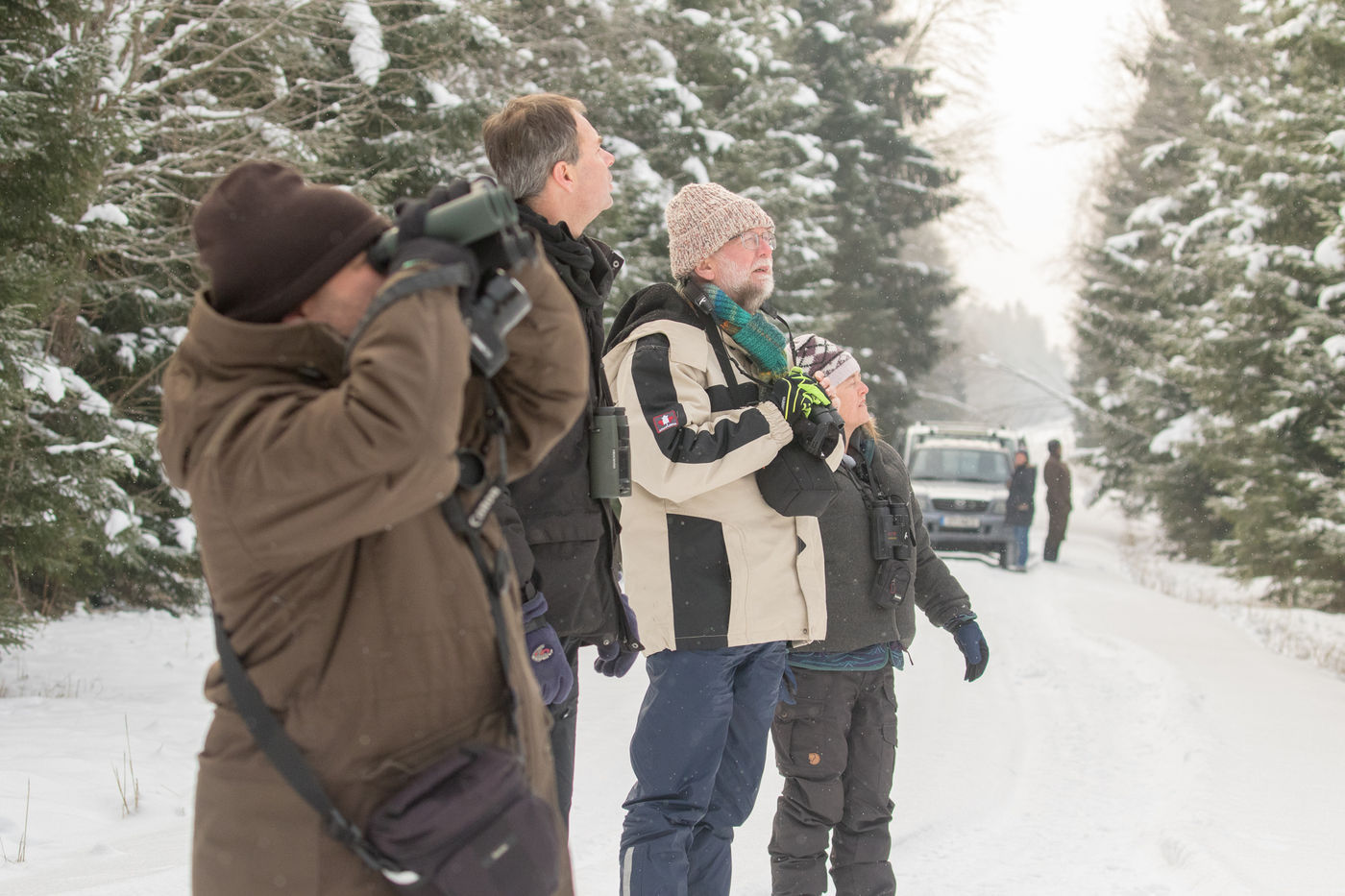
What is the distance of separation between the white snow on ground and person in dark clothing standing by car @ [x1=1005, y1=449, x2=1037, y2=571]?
21.1ft

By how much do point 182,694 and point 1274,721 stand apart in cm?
660

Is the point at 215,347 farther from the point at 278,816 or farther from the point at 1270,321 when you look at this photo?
the point at 1270,321

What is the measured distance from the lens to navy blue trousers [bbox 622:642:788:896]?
10.1 feet

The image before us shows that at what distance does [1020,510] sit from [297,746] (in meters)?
15.7

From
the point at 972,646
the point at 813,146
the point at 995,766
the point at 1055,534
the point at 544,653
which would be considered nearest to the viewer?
the point at 544,653

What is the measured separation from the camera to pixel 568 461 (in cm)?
260

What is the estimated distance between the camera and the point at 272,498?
4.64ft

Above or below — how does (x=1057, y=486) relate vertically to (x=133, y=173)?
below

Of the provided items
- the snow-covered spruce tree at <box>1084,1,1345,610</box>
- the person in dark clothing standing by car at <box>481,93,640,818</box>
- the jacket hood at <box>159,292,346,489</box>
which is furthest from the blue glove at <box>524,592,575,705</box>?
the snow-covered spruce tree at <box>1084,1,1345,610</box>

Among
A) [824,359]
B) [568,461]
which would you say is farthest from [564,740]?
[824,359]

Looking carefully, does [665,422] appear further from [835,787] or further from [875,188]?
[875,188]

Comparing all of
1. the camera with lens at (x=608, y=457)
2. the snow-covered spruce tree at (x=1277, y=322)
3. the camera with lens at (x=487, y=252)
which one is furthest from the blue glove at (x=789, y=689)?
the snow-covered spruce tree at (x=1277, y=322)

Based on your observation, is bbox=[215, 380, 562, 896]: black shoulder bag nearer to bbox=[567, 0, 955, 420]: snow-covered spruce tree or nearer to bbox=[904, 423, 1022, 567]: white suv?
bbox=[567, 0, 955, 420]: snow-covered spruce tree

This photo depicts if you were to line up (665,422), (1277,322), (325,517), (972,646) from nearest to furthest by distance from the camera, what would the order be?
(325,517)
(665,422)
(972,646)
(1277,322)
